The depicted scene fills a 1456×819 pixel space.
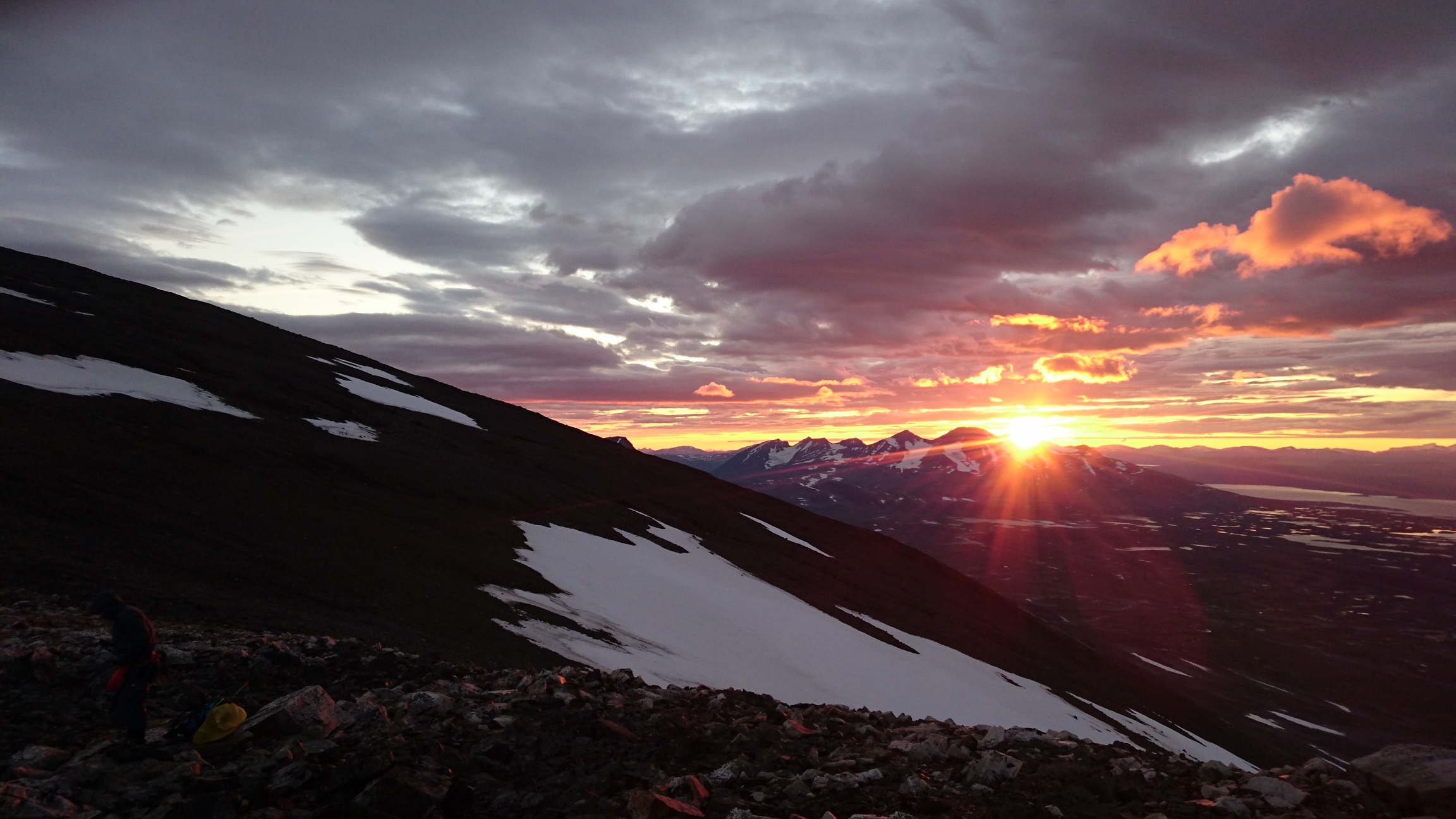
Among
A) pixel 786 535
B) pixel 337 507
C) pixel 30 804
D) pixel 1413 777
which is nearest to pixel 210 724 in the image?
pixel 30 804

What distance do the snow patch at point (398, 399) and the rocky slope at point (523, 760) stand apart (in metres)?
65.6

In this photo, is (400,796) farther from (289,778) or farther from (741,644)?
(741,644)

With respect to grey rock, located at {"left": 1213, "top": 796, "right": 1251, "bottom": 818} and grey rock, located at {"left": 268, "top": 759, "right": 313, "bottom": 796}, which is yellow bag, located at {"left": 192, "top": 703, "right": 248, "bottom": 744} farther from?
grey rock, located at {"left": 1213, "top": 796, "right": 1251, "bottom": 818}

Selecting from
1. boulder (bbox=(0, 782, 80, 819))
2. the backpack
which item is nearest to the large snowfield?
the backpack

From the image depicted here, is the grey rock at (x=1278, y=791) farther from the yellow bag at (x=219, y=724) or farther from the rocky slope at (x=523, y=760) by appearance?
the yellow bag at (x=219, y=724)

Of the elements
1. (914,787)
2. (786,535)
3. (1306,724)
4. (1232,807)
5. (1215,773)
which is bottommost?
(1306,724)

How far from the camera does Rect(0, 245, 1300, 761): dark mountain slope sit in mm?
23578

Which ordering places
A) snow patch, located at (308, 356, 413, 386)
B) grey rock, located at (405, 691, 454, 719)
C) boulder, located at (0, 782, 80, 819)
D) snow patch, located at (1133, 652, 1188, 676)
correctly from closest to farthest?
boulder, located at (0, 782, 80, 819)
grey rock, located at (405, 691, 454, 719)
snow patch, located at (308, 356, 413, 386)
snow patch, located at (1133, 652, 1188, 676)

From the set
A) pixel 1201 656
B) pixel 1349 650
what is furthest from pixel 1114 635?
pixel 1349 650

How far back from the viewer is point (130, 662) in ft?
34.8

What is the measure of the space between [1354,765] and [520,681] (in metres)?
13.5

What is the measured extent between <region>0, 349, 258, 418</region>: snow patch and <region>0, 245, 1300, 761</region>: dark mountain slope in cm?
106

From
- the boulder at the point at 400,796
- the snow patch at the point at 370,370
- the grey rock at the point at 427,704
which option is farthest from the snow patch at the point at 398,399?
the boulder at the point at 400,796

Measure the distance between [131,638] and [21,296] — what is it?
69.9m
